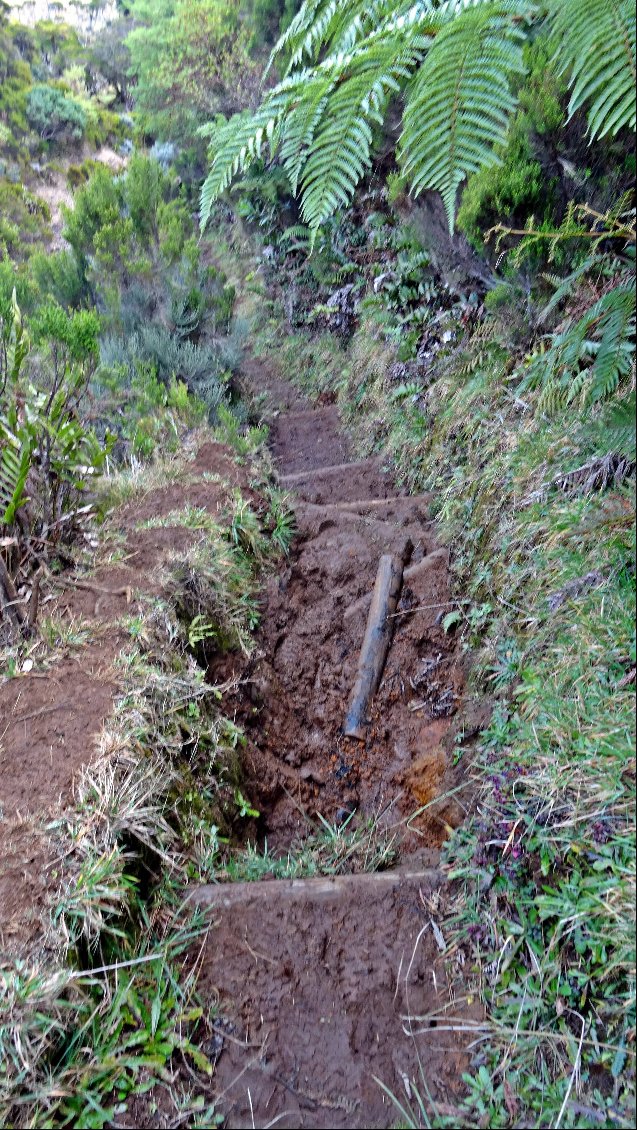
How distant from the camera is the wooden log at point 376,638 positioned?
3.49 metres

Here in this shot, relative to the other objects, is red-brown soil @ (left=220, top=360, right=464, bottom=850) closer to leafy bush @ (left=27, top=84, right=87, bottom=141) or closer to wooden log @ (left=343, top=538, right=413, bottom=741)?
wooden log @ (left=343, top=538, right=413, bottom=741)

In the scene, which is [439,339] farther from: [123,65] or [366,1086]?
[123,65]

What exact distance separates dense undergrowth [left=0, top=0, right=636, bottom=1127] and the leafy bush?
24.4 ft

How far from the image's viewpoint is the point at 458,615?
3.46 meters

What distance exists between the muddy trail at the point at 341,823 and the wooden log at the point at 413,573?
0.01 metres

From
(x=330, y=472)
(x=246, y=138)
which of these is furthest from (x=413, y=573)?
(x=246, y=138)

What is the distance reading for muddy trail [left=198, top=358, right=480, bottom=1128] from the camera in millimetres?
1865

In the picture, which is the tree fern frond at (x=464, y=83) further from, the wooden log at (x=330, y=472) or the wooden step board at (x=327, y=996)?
the wooden log at (x=330, y=472)

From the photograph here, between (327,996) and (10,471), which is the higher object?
(10,471)

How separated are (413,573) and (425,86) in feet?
8.67

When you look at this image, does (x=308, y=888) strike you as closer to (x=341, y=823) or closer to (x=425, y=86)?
(x=341, y=823)

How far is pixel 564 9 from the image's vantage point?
1.54 metres

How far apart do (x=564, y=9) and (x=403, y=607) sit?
2.79 m

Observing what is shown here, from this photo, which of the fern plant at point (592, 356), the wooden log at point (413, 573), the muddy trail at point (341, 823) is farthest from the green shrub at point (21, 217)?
the fern plant at point (592, 356)
